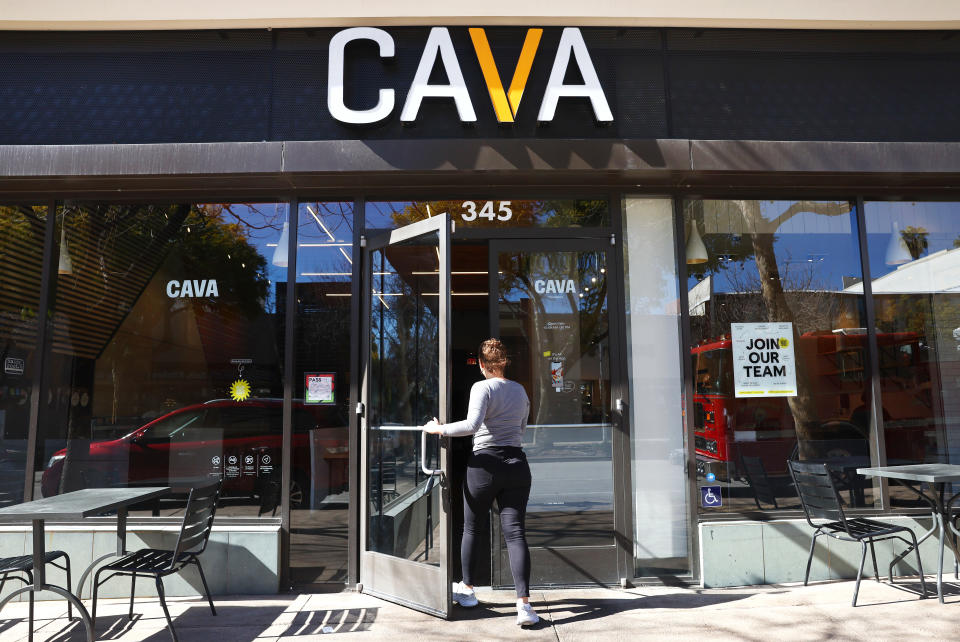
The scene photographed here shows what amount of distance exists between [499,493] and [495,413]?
503 millimetres

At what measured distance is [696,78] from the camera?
5.52 m

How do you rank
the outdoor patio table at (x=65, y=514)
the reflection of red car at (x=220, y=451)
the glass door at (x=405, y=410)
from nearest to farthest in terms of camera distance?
the outdoor patio table at (x=65, y=514) < the glass door at (x=405, y=410) < the reflection of red car at (x=220, y=451)

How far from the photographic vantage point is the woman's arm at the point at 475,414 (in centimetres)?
417

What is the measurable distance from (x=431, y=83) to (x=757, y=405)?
11.6 feet

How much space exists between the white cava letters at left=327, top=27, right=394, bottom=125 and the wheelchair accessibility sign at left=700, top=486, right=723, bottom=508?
3.70m

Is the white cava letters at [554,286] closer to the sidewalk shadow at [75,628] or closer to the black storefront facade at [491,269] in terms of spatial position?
the black storefront facade at [491,269]

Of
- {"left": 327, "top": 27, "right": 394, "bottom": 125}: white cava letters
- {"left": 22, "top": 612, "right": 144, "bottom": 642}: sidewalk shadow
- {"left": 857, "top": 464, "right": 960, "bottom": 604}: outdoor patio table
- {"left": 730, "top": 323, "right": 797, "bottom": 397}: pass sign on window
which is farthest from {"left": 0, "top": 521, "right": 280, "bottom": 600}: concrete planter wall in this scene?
{"left": 857, "top": 464, "right": 960, "bottom": 604}: outdoor patio table

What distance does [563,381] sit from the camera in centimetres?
513

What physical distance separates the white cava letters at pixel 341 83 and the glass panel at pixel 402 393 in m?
1.08

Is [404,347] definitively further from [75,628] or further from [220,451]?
[75,628]

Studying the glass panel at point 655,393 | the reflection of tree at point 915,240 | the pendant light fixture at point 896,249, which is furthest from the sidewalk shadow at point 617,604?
the reflection of tree at point 915,240

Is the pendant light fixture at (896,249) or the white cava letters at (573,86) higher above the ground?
the white cava letters at (573,86)

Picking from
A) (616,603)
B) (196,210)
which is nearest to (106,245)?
(196,210)

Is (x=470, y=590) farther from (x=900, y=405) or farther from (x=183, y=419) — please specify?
(x=900, y=405)
